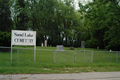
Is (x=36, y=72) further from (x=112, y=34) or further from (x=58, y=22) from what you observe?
(x=58, y=22)

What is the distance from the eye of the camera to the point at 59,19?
190 ft

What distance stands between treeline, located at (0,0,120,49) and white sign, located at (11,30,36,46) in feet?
26.5

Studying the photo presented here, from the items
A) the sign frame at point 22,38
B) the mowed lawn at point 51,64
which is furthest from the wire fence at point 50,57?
the sign frame at point 22,38

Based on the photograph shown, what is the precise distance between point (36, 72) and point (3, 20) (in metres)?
17.1

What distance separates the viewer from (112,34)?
65.7ft

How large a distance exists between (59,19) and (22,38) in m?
45.4

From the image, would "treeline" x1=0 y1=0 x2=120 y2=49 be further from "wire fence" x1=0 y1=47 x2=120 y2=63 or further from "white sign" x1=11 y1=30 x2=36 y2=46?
"white sign" x1=11 y1=30 x2=36 y2=46

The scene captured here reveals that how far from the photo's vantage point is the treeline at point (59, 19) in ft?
63.9

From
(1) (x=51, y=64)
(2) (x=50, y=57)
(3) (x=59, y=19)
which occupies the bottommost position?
(2) (x=50, y=57)

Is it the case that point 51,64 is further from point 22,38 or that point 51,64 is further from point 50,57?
point 50,57

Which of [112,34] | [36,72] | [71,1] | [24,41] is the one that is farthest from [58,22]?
[36,72]

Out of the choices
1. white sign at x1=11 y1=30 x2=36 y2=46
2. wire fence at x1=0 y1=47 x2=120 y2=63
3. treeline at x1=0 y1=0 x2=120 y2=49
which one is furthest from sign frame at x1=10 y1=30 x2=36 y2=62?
treeline at x1=0 y1=0 x2=120 y2=49

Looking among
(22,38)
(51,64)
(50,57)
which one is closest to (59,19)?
(50,57)

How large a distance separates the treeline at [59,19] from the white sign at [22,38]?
808 cm
